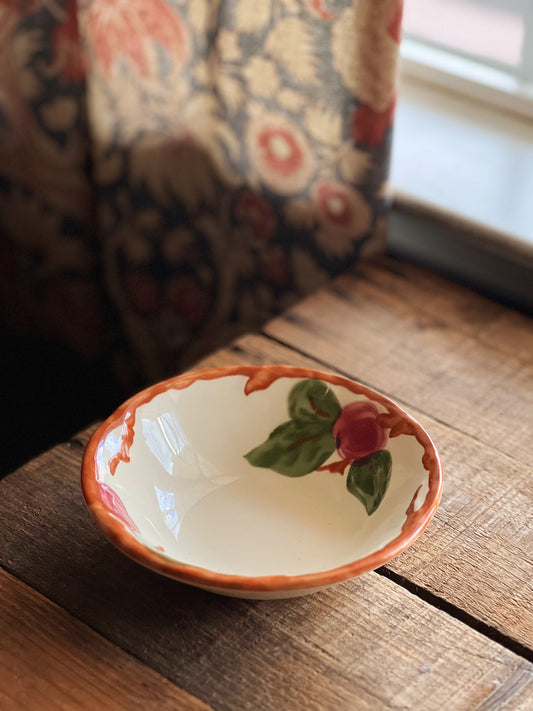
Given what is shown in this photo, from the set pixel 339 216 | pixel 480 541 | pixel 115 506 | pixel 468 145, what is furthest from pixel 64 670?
pixel 468 145

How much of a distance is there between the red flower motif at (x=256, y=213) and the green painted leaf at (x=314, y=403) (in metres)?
0.52

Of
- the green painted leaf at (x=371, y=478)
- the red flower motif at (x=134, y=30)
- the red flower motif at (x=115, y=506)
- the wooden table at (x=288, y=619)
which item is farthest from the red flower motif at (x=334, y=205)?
the red flower motif at (x=115, y=506)

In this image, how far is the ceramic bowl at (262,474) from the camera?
26.9 inches

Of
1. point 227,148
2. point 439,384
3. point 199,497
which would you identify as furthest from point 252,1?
point 199,497

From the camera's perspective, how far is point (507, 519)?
0.78m

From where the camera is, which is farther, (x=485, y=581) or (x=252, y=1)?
(x=252, y=1)

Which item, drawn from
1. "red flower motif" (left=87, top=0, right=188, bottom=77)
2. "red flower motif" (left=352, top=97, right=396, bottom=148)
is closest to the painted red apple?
"red flower motif" (left=352, top=97, right=396, bottom=148)

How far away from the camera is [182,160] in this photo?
1.34 meters

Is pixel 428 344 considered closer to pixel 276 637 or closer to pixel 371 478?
pixel 371 478

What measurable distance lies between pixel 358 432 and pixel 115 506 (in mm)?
217

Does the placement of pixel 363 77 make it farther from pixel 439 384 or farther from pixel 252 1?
pixel 439 384

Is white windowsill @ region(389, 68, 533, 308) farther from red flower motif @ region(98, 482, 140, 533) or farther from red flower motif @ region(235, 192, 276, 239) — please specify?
red flower motif @ region(98, 482, 140, 533)

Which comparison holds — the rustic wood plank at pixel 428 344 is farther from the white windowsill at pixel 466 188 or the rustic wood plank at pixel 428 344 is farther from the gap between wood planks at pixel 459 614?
the gap between wood planks at pixel 459 614

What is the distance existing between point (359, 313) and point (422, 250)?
0.20 metres
